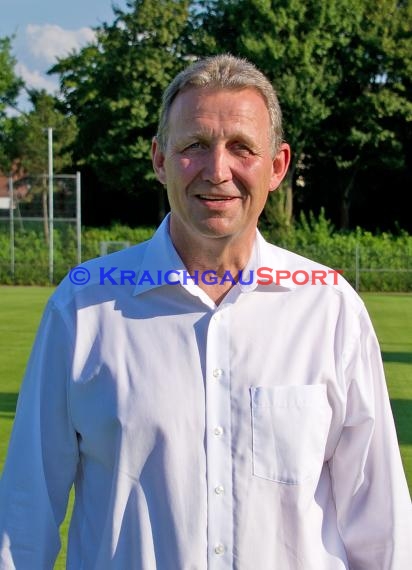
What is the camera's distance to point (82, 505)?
2283 millimetres

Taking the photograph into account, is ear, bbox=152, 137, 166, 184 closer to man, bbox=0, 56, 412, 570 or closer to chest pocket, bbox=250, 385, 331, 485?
man, bbox=0, 56, 412, 570

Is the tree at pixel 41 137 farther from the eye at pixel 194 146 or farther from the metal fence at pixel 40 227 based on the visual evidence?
the eye at pixel 194 146

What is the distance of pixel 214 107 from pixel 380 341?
1459cm

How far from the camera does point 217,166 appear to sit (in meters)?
2.27

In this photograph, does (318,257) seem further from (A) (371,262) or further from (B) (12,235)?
(B) (12,235)

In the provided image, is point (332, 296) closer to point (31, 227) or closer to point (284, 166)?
point (284, 166)

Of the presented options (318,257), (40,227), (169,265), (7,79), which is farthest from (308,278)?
(7,79)

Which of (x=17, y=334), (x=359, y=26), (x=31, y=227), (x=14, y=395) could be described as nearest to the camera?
(x=14, y=395)

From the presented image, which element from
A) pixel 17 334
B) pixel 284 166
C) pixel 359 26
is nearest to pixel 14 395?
pixel 17 334

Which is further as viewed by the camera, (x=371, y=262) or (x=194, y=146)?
(x=371, y=262)

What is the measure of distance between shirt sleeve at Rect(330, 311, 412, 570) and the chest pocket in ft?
0.27

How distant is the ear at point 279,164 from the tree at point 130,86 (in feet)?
150

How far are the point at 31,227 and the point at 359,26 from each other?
23369mm

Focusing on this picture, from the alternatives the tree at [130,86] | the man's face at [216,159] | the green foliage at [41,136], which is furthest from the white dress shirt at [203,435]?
the tree at [130,86]
